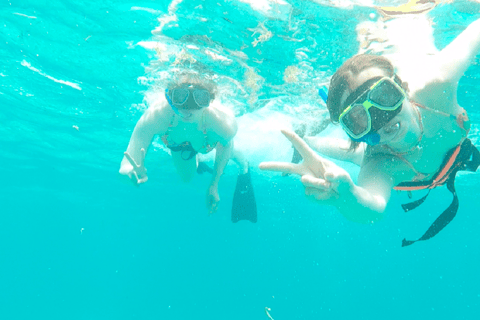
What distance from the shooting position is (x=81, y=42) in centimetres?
978

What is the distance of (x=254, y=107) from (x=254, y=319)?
8889cm

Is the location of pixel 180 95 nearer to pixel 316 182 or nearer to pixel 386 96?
pixel 386 96

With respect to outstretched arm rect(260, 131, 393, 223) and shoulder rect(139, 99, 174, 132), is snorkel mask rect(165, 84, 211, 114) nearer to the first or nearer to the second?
shoulder rect(139, 99, 174, 132)

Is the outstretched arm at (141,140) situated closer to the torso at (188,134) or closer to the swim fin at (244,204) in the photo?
the torso at (188,134)

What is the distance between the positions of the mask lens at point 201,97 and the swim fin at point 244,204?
15.2 feet

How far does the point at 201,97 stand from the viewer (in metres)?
6.46

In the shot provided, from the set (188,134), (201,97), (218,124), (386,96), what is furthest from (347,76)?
(188,134)

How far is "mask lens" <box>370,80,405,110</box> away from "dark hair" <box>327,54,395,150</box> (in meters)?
0.26

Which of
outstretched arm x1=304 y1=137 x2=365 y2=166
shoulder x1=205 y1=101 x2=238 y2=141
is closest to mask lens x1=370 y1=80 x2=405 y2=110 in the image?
outstretched arm x1=304 y1=137 x2=365 y2=166

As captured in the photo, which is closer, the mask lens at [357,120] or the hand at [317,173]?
the hand at [317,173]

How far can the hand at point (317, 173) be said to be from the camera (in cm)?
249

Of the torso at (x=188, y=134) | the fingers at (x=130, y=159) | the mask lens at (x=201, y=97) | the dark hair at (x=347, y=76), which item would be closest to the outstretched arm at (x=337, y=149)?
the dark hair at (x=347, y=76)

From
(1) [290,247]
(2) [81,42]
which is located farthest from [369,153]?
(1) [290,247]

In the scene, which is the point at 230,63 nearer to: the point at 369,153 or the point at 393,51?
the point at 393,51
